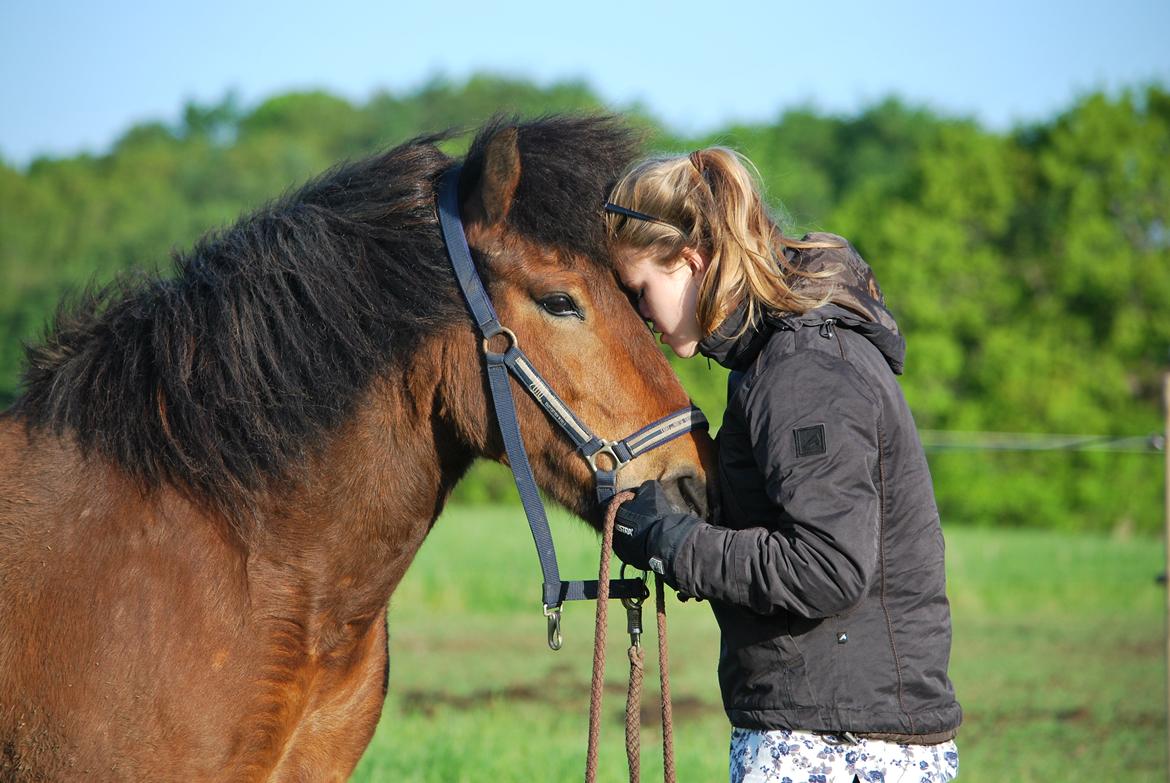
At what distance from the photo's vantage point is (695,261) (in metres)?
2.56

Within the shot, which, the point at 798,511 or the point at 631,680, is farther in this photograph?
the point at 631,680

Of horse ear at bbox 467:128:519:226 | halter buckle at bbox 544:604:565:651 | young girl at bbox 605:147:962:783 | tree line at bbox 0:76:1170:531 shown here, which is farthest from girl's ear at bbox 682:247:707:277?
tree line at bbox 0:76:1170:531

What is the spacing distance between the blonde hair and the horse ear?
0.26 metres

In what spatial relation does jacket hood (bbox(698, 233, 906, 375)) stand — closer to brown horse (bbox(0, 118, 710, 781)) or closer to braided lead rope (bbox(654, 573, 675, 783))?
brown horse (bbox(0, 118, 710, 781))

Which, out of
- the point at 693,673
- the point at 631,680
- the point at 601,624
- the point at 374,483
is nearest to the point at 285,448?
the point at 374,483

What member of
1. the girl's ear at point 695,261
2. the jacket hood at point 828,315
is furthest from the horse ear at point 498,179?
the jacket hood at point 828,315

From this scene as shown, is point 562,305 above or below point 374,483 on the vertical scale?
above

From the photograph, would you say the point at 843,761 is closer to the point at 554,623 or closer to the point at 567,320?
the point at 554,623

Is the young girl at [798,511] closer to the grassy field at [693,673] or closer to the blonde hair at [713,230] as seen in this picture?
the blonde hair at [713,230]

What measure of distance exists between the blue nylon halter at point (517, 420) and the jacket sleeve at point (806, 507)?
22cm

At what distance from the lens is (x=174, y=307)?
255 cm

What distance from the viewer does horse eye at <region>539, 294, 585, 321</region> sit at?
2459 millimetres

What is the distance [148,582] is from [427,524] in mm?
657

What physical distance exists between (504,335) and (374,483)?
0.48m
